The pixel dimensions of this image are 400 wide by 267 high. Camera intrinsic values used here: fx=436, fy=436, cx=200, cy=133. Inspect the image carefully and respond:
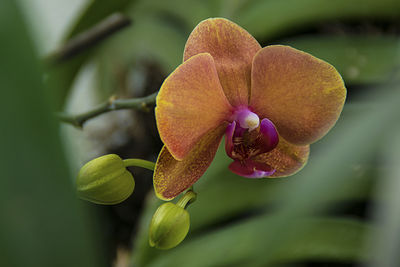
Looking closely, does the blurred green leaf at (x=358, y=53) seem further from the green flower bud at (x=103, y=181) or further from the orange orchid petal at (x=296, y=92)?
the green flower bud at (x=103, y=181)

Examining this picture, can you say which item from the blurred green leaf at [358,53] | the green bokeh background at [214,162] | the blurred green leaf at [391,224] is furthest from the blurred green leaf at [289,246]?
the blurred green leaf at [391,224]

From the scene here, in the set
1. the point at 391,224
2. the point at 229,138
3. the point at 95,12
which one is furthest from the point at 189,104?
the point at 95,12

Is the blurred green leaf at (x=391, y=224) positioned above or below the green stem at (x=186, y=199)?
above

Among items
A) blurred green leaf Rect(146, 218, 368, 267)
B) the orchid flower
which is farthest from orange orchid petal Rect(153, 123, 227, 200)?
blurred green leaf Rect(146, 218, 368, 267)

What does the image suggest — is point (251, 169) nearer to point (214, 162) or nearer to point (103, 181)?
point (103, 181)

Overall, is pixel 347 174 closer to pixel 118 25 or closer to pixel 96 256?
pixel 96 256

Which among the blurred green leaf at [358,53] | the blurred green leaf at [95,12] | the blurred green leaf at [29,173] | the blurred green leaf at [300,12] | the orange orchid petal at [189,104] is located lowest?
the blurred green leaf at [358,53]

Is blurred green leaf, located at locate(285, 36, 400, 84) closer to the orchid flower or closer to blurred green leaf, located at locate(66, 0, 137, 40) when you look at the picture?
blurred green leaf, located at locate(66, 0, 137, 40)
